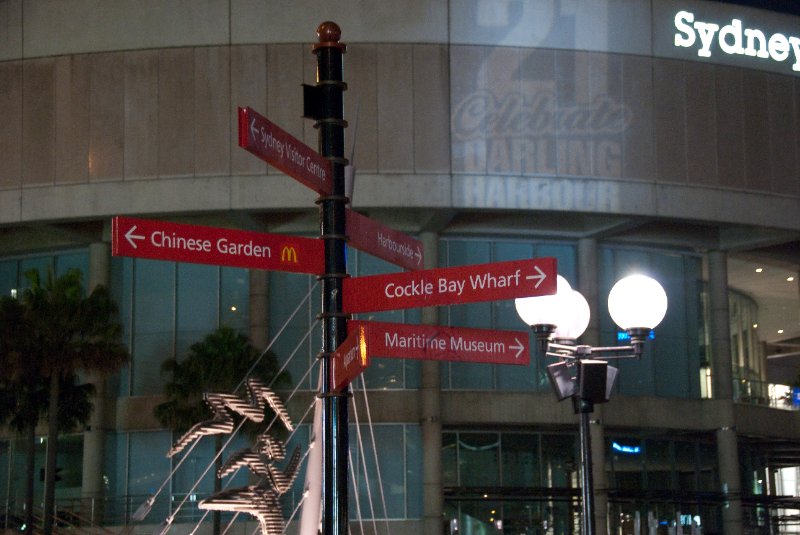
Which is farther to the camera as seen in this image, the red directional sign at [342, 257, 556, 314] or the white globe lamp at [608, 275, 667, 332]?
the white globe lamp at [608, 275, 667, 332]

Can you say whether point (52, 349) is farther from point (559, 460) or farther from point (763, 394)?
point (763, 394)

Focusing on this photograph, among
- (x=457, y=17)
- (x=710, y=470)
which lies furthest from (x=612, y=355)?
(x=710, y=470)

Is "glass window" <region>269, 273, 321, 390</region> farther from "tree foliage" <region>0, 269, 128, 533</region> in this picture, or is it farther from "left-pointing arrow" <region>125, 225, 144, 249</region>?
"left-pointing arrow" <region>125, 225, 144, 249</region>

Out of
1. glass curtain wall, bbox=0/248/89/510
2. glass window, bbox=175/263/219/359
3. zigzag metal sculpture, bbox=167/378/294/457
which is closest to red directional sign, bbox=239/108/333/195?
zigzag metal sculpture, bbox=167/378/294/457

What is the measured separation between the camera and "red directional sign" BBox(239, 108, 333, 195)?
8633 mm

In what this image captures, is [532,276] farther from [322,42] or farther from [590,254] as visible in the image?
[590,254]

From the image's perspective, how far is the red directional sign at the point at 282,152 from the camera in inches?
340

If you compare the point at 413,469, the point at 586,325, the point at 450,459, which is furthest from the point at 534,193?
the point at 586,325

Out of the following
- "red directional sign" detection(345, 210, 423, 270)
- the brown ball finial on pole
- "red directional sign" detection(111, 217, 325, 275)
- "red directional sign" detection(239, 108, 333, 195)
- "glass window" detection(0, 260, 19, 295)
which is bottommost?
"red directional sign" detection(111, 217, 325, 275)

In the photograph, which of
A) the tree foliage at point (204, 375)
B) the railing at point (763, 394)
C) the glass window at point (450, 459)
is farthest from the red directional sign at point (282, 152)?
the railing at point (763, 394)

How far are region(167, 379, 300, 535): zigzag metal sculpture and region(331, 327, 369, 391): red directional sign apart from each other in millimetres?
2446

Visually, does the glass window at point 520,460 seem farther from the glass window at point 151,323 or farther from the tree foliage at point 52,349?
the tree foliage at point 52,349

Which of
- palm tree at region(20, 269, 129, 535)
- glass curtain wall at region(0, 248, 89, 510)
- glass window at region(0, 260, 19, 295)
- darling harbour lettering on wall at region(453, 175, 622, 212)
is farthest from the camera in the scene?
glass window at region(0, 260, 19, 295)

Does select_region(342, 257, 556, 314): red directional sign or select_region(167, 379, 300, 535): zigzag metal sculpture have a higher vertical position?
select_region(342, 257, 556, 314): red directional sign
